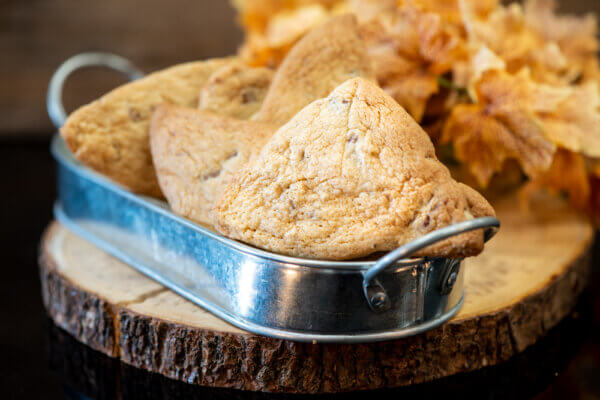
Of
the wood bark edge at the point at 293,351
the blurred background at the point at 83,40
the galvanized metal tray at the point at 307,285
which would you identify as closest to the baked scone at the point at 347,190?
the galvanized metal tray at the point at 307,285

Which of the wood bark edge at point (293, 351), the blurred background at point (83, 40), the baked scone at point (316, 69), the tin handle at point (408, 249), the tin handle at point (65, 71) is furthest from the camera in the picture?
the blurred background at point (83, 40)

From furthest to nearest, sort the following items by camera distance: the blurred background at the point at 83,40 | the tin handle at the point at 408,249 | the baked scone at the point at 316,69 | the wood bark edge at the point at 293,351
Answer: the blurred background at the point at 83,40 → the baked scone at the point at 316,69 → the wood bark edge at the point at 293,351 → the tin handle at the point at 408,249

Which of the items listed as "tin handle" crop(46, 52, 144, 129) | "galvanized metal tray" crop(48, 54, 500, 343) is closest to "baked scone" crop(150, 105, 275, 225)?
"galvanized metal tray" crop(48, 54, 500, 343)

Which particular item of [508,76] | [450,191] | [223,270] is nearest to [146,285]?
[223,270]

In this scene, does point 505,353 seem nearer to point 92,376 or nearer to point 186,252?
point 186,252

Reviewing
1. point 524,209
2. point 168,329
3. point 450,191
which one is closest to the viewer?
point 450,191

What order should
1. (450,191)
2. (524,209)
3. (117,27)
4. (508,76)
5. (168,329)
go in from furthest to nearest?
(117,27) < (524,209) < (508,76) < (168,329) < (450,191)

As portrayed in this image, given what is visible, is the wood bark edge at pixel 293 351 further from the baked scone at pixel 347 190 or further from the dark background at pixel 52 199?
the baked scone at pixel 347 190
